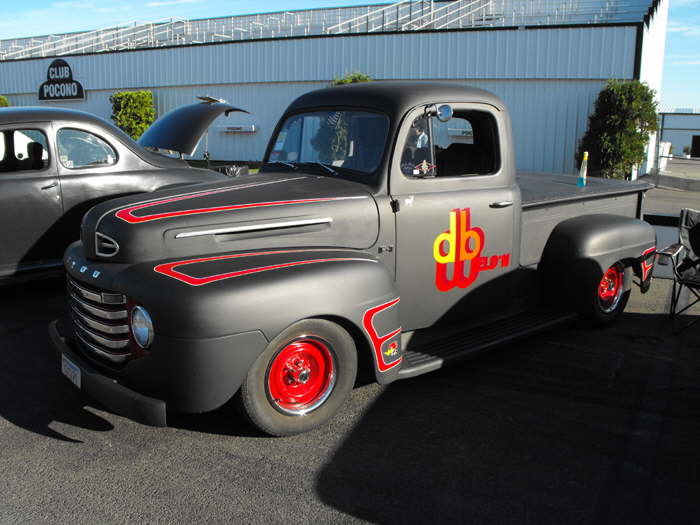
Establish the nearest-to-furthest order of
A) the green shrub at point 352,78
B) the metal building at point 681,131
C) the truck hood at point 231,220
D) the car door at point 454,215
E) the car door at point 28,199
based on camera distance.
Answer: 1. the truck hood at point 231,220
2. the car door at point 454,215
3. the car door at point 28,199
4. the green shrub at point 352,78
5. the metal building at point 681,131

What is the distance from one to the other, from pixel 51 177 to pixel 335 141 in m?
3.13

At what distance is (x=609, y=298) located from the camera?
18.1 ft

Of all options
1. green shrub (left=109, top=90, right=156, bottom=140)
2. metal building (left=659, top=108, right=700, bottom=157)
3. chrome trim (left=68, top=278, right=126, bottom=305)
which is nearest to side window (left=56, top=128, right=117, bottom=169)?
chrome trim (left=68, top=278, right=126, bottom=305)

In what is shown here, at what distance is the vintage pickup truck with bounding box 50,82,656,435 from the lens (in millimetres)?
3133

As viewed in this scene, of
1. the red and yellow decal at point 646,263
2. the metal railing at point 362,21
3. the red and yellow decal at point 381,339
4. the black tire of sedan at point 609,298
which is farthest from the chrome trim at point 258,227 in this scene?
the metal railing at point 362,21

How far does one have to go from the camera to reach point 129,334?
326 cm

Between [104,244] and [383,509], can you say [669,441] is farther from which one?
[104,244]

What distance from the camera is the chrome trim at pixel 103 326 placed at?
3282 mm

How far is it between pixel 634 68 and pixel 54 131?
16896mm

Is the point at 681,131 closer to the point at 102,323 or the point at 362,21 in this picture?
the point at 362,21

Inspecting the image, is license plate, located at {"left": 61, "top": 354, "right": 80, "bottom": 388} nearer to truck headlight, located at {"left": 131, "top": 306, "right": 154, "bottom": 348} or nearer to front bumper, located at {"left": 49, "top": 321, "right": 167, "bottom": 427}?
front bumper, located at {"left": 49, "top": 321, "right": 167, "bottom": 427}

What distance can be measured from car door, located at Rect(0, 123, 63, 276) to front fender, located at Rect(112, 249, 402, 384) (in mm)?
3141

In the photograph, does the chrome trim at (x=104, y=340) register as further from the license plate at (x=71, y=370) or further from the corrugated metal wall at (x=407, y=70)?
the corrugated metal wall at (x=407, y=70)

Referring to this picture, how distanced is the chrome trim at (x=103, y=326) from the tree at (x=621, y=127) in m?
15.8
